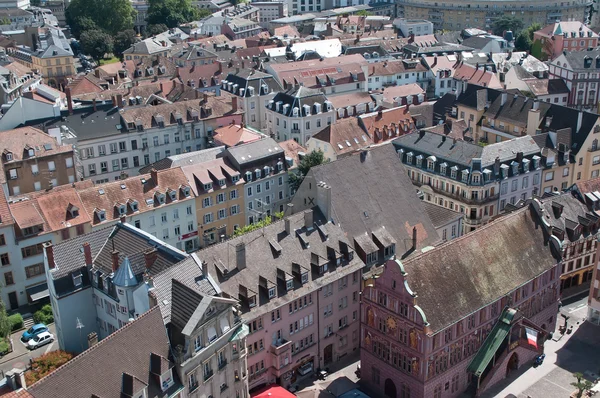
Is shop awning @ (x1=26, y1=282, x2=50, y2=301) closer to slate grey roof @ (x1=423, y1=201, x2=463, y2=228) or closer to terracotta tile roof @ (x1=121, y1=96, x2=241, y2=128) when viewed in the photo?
terracotta tile roof @ (x1=121, y1=96, x2=241, y2=128)

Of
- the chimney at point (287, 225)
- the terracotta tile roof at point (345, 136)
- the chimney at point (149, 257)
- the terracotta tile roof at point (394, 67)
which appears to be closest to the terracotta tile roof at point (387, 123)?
the terracotta tile roof at point (345, 136)

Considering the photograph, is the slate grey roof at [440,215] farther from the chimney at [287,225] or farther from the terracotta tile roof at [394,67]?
the terracotta tile roof at [394,67]

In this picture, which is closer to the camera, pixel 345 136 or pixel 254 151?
pixel 254 151

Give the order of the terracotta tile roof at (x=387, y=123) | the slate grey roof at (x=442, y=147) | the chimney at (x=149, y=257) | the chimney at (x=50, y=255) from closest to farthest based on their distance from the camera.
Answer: the chimney at (x=149, y=257), the chimney at (x=50, y=255), the slate grey roof at (x=442, y=147), the terracotta tile roof at (x=387, y=123)

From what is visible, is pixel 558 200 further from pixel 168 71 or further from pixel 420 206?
pixel 168 71

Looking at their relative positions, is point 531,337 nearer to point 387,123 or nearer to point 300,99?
point 387,123

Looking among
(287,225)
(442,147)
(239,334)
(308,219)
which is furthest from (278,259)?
(442,147)
